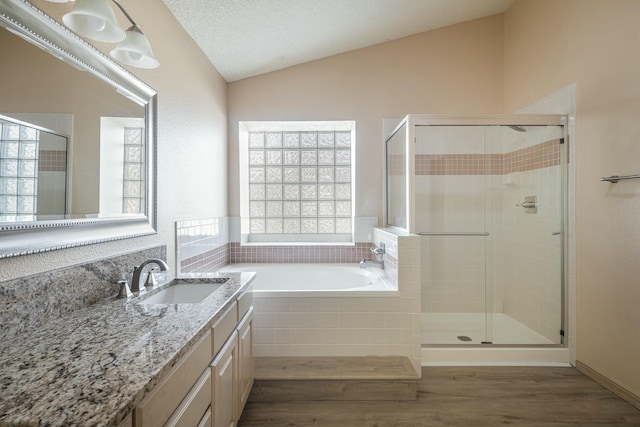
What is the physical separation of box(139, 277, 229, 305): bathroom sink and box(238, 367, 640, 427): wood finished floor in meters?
0.74

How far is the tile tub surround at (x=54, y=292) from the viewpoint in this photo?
35.2 inches

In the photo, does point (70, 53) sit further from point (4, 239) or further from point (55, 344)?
point (55, 344)

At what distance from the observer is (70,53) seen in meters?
1.13

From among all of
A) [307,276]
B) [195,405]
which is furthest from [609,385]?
[195,405]

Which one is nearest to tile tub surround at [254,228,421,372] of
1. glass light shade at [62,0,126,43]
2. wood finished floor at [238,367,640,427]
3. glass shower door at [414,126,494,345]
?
wood finished floor at [238,367,640,427]

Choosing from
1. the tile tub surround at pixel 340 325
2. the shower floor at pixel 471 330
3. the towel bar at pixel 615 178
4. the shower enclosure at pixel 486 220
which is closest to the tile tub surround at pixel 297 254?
the shower enclosure at pixel 486 220

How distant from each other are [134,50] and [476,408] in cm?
255

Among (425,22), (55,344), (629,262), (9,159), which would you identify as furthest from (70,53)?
(629,262)

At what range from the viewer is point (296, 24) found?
7.63ft

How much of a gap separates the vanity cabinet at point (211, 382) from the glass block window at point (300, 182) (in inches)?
67.9

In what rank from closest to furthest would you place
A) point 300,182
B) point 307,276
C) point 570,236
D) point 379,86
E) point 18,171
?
point 18,171
point 570,236
point 307,276
point 379,86
point 300,182

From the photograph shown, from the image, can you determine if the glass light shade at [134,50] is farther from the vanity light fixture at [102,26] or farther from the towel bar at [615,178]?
the towel bar at [615,178]

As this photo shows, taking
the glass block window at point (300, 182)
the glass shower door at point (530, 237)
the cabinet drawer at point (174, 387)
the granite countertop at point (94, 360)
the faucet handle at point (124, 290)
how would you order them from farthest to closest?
1. the glass block window at point (300, 182)
2. the glass shower door at point (530, 237)
3. the faucet handle at point (124, 290)
4. the cabinet drawer at point (174, 387)
5. the granite countertop at point (94, 360)

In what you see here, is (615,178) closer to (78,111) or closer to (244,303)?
(244,303)
